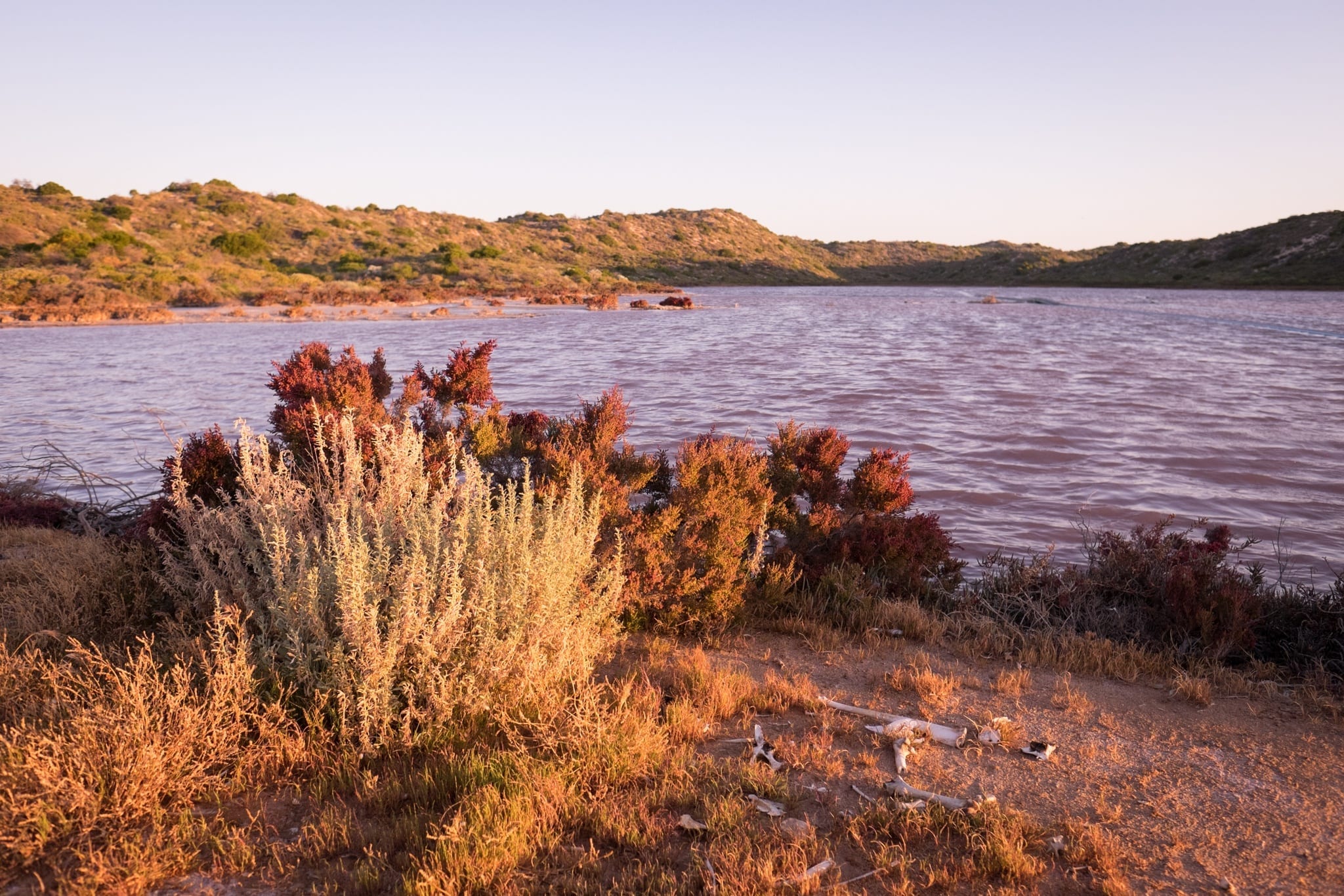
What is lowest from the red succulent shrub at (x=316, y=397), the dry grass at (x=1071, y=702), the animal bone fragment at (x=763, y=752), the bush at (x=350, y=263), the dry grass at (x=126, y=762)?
the dry grass at (x=1071, y=702)

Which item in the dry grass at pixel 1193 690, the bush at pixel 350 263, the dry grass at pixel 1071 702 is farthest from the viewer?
the bush at pixel 350 263

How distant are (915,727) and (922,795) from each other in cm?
62

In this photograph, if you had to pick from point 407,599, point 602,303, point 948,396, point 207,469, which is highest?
point 602,303

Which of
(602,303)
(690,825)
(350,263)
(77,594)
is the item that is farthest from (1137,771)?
(350,263)

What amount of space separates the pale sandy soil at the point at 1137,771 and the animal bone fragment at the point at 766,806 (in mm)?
96

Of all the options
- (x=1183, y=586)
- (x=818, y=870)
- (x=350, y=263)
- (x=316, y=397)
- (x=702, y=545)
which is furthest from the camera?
(x=350, y=263)

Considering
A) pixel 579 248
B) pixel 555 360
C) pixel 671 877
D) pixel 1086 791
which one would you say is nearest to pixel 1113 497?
pixel 1086 791

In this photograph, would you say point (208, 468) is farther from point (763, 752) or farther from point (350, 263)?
point (350, 263)

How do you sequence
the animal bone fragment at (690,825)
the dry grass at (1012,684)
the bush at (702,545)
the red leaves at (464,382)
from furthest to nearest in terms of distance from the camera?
1. the red leaves at (464,382)
2. the bush at (702,545)
3. the dry grass at (1012,684)
4. the animal bone fragment at (690,825)

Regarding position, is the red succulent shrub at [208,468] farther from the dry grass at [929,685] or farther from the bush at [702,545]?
the dry grass at [929,685]

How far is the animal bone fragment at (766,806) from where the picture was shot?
3096mm

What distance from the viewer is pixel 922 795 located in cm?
323

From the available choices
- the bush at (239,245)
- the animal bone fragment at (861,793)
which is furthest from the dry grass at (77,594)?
the bush at (239,245)

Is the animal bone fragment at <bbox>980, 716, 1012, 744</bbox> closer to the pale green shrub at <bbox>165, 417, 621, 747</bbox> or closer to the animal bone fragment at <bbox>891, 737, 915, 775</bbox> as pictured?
the animal bone fragment at <bbox>891, 737, 915, 775</bbox>
